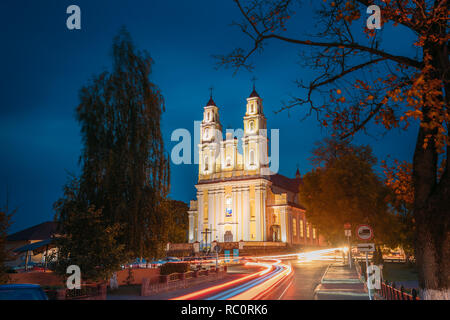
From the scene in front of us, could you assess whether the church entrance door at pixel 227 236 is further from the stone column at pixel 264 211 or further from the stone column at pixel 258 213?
the stone column at pixel 264 211

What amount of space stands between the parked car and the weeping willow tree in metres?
9.63

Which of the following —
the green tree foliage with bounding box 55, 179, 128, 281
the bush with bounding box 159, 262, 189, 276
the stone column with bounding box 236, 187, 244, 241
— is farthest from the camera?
the stone column with bounding box 236, 187, 244, 241

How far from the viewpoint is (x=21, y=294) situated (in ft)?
23.3

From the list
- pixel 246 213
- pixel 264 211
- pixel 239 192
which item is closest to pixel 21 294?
pixel 264 211

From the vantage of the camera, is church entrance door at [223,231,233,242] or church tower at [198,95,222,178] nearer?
church entrance door at [223,231,233,242]

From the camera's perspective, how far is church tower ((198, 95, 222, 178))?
291 feet

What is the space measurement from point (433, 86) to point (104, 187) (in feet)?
47.9

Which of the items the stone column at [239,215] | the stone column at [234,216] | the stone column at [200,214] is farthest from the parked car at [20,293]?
the stone column at [200,214]

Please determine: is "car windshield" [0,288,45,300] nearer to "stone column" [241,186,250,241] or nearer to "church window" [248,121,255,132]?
"stone column" [241,186,250,241]

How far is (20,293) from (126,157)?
11.8m

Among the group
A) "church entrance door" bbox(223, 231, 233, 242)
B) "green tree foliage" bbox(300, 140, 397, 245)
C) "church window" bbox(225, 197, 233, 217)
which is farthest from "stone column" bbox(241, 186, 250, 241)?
"green tree foliage" bbox(300, 140, 397, 245)

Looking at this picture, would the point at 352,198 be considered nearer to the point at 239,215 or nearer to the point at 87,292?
the point at 87,292

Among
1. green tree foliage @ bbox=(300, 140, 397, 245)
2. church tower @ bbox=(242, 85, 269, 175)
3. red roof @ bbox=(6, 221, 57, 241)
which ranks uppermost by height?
church tower @ bbox=(242, 85, 269, 175)
